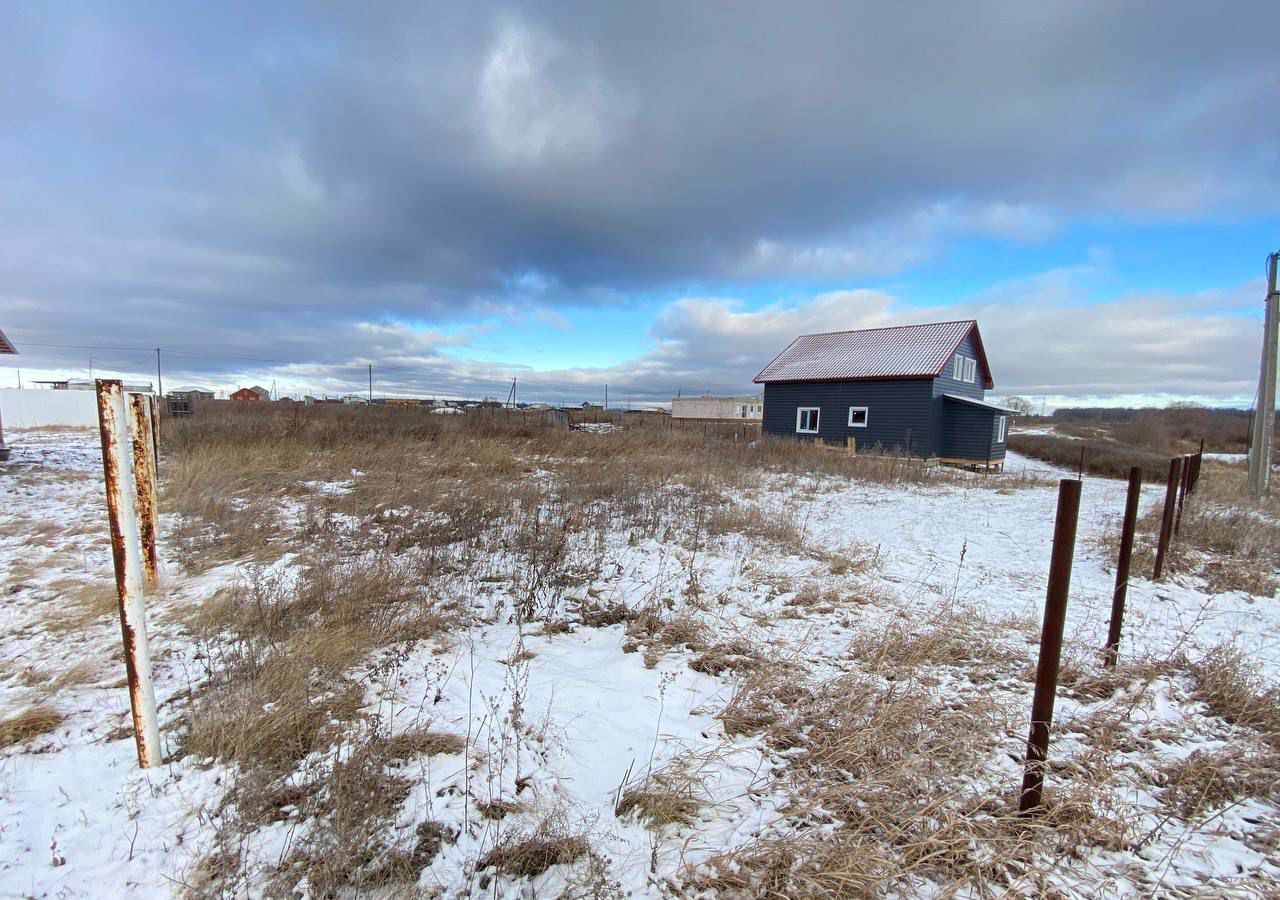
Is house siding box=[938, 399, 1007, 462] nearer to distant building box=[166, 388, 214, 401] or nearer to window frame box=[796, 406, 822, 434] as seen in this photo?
window frame box=[796, 406, 822, 434]

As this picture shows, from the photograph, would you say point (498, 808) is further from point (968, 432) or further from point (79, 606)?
point (968, 432)

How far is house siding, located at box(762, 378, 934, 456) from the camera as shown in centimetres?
2002

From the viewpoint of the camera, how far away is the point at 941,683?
128 inches

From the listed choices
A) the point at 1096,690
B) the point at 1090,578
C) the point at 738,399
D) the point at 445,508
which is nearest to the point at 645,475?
the point at 445,508

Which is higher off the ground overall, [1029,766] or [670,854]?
[1029,766]

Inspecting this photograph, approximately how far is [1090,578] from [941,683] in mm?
4275

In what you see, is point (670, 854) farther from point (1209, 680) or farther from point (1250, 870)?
point (1209, 680)

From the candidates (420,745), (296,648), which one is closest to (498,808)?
(420,745)

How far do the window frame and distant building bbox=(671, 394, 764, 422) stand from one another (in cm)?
2927

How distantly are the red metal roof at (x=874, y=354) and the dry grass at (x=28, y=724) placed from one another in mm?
22452

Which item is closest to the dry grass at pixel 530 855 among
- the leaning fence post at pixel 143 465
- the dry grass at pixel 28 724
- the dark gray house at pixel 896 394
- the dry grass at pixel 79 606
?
the leaning fence post at pixel 143 465

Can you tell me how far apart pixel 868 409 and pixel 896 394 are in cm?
122

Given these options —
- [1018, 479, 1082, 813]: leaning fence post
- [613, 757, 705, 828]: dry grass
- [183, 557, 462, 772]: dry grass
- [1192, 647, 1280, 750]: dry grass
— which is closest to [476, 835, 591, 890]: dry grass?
[613, 757, 705, 828]: dry grass

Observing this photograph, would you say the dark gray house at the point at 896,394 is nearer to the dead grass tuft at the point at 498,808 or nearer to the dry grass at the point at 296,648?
the dry grass at the point at 296,648
